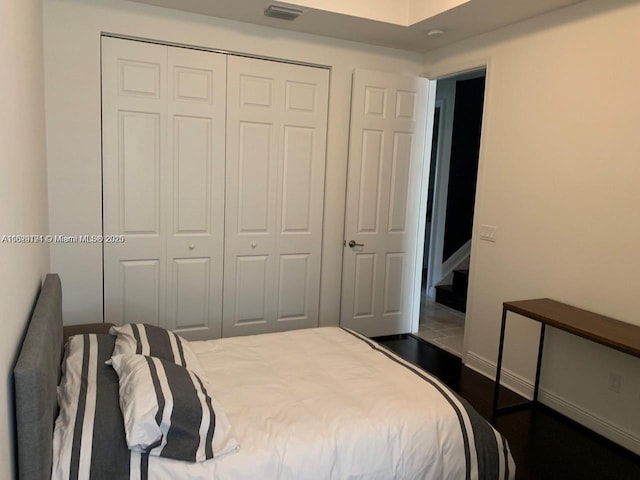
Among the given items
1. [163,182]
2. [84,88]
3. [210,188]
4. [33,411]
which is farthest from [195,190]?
[33,411]

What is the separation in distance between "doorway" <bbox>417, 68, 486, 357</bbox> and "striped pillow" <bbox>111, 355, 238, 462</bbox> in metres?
4.15

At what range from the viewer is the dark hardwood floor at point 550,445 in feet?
8.07

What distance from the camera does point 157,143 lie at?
333cm

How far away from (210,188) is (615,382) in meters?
2.90

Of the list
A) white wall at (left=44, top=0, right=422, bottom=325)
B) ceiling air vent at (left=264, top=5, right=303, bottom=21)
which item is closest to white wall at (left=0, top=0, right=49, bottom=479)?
white wall at (left=44, top=0, right=422, bottom=325)

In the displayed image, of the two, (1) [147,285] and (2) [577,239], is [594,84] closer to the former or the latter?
(2) [577,239]

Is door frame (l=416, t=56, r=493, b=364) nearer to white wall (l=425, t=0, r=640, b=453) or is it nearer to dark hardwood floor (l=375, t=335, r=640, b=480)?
white wall (l=425, t=0, r=640, b=453)

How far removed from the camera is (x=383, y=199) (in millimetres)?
4109

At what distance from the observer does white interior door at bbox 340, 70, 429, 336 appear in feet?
12.9

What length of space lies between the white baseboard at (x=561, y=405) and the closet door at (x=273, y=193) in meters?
1.45

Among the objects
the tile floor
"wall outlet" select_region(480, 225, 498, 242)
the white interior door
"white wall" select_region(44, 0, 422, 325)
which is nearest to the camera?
"white wall" select_region(44, 0, 422, 325)

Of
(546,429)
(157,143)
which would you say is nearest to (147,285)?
(157,143)

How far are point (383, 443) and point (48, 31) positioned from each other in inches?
121

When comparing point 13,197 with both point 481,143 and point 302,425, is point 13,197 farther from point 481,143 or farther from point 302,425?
point 481,143
